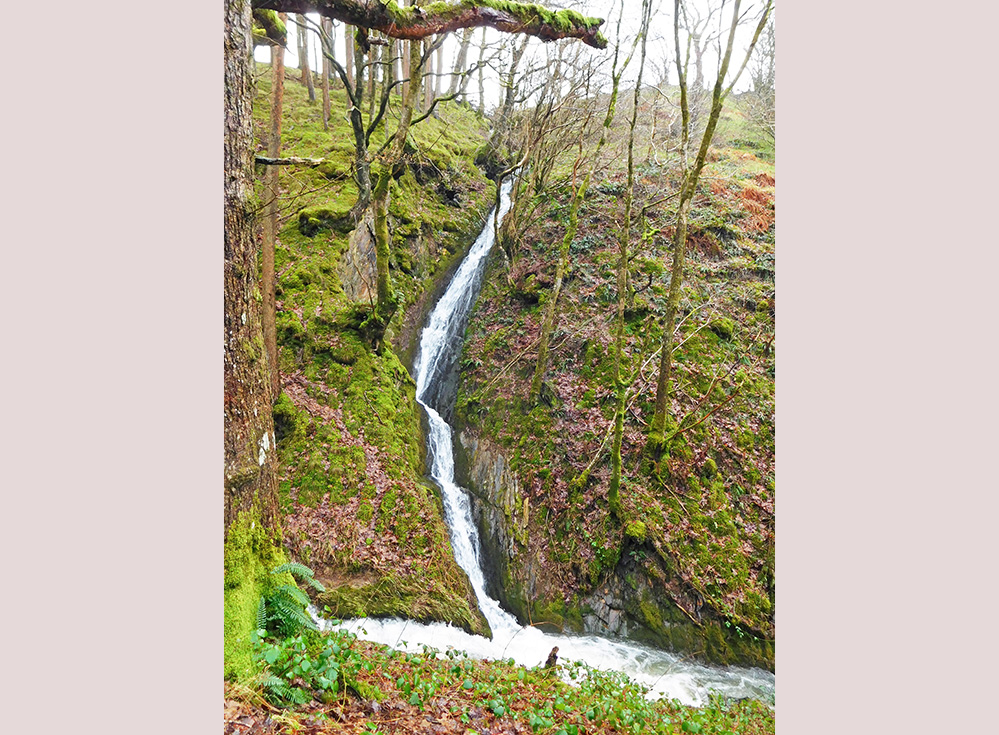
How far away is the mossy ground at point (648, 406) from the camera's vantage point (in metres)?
8.36

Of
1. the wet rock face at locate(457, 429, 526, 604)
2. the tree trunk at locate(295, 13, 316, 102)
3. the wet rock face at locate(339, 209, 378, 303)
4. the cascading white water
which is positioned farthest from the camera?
the tree trunk at locate(295, 13, 316, 102)

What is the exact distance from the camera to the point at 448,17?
541 centimetres

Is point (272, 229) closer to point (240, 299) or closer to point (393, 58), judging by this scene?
point (393, 58)

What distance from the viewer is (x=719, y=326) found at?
11.2 meters

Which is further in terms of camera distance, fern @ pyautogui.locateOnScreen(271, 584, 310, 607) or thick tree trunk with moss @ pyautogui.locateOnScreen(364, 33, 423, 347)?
thick tree trunk with moss @ pyautogui.locateOnScreen(364, 33, 423, 347)

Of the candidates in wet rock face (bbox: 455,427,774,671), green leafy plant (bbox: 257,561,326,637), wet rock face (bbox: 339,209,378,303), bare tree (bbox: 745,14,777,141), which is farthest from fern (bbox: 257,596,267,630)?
bare tree (bbox: 745,14,777,141)

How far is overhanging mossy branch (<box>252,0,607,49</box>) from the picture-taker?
189 inches

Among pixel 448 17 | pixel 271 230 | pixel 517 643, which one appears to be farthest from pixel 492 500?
pixel 448 17

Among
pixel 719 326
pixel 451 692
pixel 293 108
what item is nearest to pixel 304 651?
pixel 451 692

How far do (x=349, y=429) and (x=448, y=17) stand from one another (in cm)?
656

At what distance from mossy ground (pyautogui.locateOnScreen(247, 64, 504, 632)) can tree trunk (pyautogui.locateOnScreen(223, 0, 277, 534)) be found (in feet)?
9.90

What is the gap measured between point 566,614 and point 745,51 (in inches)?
353

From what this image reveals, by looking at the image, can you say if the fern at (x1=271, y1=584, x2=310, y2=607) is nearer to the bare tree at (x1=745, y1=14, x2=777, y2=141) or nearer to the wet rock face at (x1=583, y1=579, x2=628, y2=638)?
the wet rock face at (x1=583, y1=579, x2=628, y2=638)

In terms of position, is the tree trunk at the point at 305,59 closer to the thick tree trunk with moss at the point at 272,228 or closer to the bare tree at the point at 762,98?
the thick tree trunk with moss at the point at 272,228
